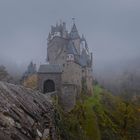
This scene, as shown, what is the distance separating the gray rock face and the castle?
19946mm

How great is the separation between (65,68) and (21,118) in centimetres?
3476

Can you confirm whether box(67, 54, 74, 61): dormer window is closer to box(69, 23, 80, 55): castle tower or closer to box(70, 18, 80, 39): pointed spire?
box(69, 23, 80, 55): castle tower

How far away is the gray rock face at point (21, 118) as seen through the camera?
33.5m

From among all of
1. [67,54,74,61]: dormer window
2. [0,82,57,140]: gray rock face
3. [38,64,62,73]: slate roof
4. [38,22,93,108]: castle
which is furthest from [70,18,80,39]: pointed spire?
[0,82,57,140]: gray rock face

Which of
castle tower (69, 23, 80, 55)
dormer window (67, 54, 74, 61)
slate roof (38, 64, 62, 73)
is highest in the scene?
castle tower (69, 23, 80, 55)

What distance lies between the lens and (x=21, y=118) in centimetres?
3709

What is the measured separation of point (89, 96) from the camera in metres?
80.5

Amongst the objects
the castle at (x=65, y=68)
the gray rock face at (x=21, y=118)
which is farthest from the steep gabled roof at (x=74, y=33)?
the gray rock face at (x=21, y=118)

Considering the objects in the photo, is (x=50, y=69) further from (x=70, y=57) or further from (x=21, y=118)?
(x=21, y=118)

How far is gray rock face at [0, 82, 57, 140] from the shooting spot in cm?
3350

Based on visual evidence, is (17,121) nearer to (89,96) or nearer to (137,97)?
(89,96)

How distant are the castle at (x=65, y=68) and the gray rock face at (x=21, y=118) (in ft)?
65.4

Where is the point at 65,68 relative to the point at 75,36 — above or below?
below

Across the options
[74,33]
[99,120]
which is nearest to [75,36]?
[74,33]
